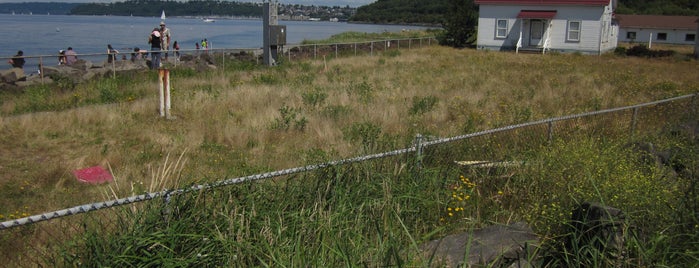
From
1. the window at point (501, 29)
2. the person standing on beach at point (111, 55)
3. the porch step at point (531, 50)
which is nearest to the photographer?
the person standing on beach at point (111, 55)

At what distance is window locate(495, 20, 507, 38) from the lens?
1662 inches

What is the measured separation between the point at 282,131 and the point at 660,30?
71467 millimetres

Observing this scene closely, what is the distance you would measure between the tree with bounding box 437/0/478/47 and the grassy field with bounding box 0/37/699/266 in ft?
64.0

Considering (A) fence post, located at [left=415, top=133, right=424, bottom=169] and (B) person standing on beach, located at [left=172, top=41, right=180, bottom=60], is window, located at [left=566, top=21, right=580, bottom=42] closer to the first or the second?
(B) person standing on beach, located at [left=172, top=41, right=180, bottom=60]

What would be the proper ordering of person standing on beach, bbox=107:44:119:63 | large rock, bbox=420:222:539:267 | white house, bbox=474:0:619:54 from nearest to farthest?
large rock, bbox=420:222:539:267, person standing on beach, bbox=107:44:119:63, white house, bbox=474:0:619:54

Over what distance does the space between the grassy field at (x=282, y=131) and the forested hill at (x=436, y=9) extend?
6104 centimetres

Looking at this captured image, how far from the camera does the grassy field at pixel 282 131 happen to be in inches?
202

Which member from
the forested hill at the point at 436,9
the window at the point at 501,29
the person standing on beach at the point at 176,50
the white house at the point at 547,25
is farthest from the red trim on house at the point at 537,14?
the forested hill at the point at 436,9

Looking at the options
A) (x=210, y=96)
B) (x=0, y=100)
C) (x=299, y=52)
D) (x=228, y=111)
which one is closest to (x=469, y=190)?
(x=228, y=111)

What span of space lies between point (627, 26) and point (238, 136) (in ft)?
237

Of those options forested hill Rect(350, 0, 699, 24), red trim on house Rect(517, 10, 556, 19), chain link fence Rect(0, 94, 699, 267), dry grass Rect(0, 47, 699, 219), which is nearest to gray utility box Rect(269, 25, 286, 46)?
dry grass Rect(0, 47, 699, 219)

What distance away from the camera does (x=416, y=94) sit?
17.5 meters

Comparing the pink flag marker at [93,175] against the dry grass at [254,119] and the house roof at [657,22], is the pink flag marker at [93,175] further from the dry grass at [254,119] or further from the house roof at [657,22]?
the house roof at [657,22]

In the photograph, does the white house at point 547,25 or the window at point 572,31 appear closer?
the white house at point 547,25
